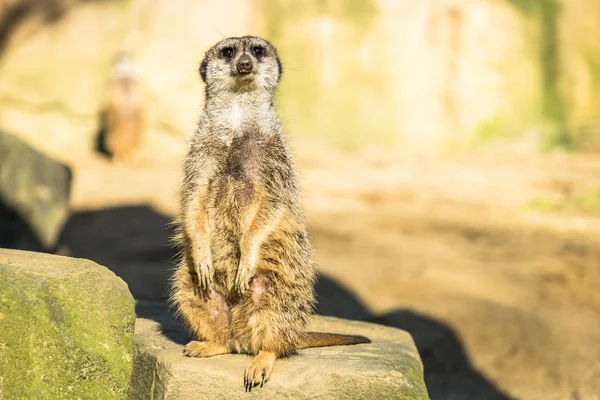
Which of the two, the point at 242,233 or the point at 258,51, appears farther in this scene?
the point at 258,51

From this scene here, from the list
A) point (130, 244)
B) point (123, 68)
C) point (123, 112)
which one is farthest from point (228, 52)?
point (123, 68)

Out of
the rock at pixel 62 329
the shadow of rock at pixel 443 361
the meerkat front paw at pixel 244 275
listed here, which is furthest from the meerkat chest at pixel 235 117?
the shadow of rock at pixel 443 361

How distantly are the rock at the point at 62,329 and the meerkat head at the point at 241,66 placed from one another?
2.64 ft

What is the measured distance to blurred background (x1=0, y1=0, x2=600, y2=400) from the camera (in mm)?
6883

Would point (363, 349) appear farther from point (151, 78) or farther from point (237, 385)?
point (151, 78)

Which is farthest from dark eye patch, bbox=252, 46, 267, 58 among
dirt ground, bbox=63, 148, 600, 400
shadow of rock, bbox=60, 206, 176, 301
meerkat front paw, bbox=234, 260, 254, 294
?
shadow of rock, bbox=60, 206, 176, 301

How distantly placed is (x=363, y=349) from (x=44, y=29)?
897 cm

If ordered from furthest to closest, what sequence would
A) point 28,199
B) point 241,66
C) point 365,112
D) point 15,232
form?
1. point 365,112
2. point 28,199
3. point 15,232
4. point 241,66

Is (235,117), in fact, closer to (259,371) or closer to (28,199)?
(259,371)

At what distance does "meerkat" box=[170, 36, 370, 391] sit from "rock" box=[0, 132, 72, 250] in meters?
2.74

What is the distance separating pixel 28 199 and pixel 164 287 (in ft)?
3.96

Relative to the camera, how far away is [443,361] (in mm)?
4141

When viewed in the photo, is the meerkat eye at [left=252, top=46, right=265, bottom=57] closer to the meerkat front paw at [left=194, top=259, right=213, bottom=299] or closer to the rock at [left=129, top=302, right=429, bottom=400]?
the meerkat front paw at [left=194, top=259, right=213, bottom=299]

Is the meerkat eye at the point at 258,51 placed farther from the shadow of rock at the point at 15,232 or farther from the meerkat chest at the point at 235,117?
the shadow of rock at the point at 15,232
